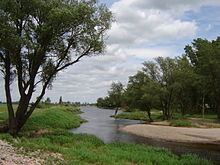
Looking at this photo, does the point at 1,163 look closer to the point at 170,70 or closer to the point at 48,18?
the point at 48,18

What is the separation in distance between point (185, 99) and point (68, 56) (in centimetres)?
5336

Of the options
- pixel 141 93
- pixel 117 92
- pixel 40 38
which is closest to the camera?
pixel 40 38

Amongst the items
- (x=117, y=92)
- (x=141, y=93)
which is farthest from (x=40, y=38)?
(x=117, y=92)

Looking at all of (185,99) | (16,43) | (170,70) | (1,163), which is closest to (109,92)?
(185,99)

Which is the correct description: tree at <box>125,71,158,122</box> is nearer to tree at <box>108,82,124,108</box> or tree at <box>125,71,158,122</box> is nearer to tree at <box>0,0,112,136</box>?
tree at <box>108,82,124,108</box>

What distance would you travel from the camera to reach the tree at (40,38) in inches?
702

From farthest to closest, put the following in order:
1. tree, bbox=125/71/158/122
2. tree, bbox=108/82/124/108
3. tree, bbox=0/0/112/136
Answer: tree, bbox=108/82/124/108 < tree, bbox=125/71/158/122 < tree, bbox=0/0/112/136

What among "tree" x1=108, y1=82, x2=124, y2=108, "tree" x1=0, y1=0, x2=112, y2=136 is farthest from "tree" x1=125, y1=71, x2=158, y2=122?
"tree" x1=0, y1=0, x2=112, y2=136

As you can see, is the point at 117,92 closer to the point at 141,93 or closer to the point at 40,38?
the point at 141,93

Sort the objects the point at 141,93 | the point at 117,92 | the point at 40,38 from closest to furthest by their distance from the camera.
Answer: the point at 40,38 < the point at 141,93 < the point at 117,92

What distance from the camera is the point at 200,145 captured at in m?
23.6

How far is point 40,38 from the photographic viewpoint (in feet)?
63.4

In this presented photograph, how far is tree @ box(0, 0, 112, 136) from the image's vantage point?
17.8 m

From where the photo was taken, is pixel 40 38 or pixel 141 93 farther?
pixel 141 93
